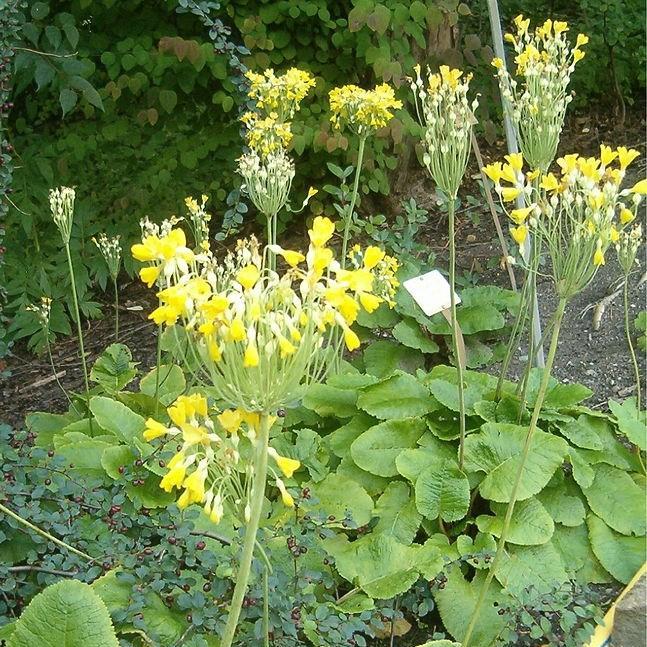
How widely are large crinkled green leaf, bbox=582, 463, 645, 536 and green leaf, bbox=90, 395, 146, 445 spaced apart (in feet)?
5.10

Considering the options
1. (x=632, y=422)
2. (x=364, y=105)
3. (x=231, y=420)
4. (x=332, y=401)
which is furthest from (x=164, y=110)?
(x=231, y=420)

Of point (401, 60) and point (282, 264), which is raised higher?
point (401, 60)

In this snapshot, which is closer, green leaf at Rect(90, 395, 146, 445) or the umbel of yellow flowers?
the umbel of yellow flowers

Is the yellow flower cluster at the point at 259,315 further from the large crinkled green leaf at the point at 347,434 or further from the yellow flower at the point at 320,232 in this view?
the large crinkled green leaf at the point at 347,434

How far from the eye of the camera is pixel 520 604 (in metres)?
2.22

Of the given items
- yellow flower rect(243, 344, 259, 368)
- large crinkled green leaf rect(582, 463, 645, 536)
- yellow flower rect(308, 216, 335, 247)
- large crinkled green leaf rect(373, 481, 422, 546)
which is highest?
yellow flower rect(308, 216, 335, 247)

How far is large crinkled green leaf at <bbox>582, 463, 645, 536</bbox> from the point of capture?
9.26 feet

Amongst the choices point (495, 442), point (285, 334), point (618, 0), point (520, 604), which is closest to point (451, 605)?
point (520, 604)

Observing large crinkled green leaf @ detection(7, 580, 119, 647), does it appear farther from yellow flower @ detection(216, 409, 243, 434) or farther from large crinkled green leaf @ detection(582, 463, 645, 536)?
large crinkled green leaf @ detection(582, 463, 645, 536)

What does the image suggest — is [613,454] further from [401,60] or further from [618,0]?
[618,0]

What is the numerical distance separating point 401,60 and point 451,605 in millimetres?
3184

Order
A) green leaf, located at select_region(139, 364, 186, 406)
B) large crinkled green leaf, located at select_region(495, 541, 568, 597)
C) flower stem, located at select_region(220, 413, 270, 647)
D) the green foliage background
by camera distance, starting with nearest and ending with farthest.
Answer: flower stem, located at select_region(220, 413, 270, 647)
large crinkled green leaf, located at select_region(495, 541, 568, 597)
green leaf, located at select_region(139, 364, 186, 406)
the green foliage background

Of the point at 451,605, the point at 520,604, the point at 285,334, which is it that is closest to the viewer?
the point at 285,334

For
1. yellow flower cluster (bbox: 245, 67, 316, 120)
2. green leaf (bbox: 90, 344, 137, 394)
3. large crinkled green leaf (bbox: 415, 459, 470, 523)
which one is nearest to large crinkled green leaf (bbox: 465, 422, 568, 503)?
large crinkled green leaf (bbox: 415, 459, 470, 523)
